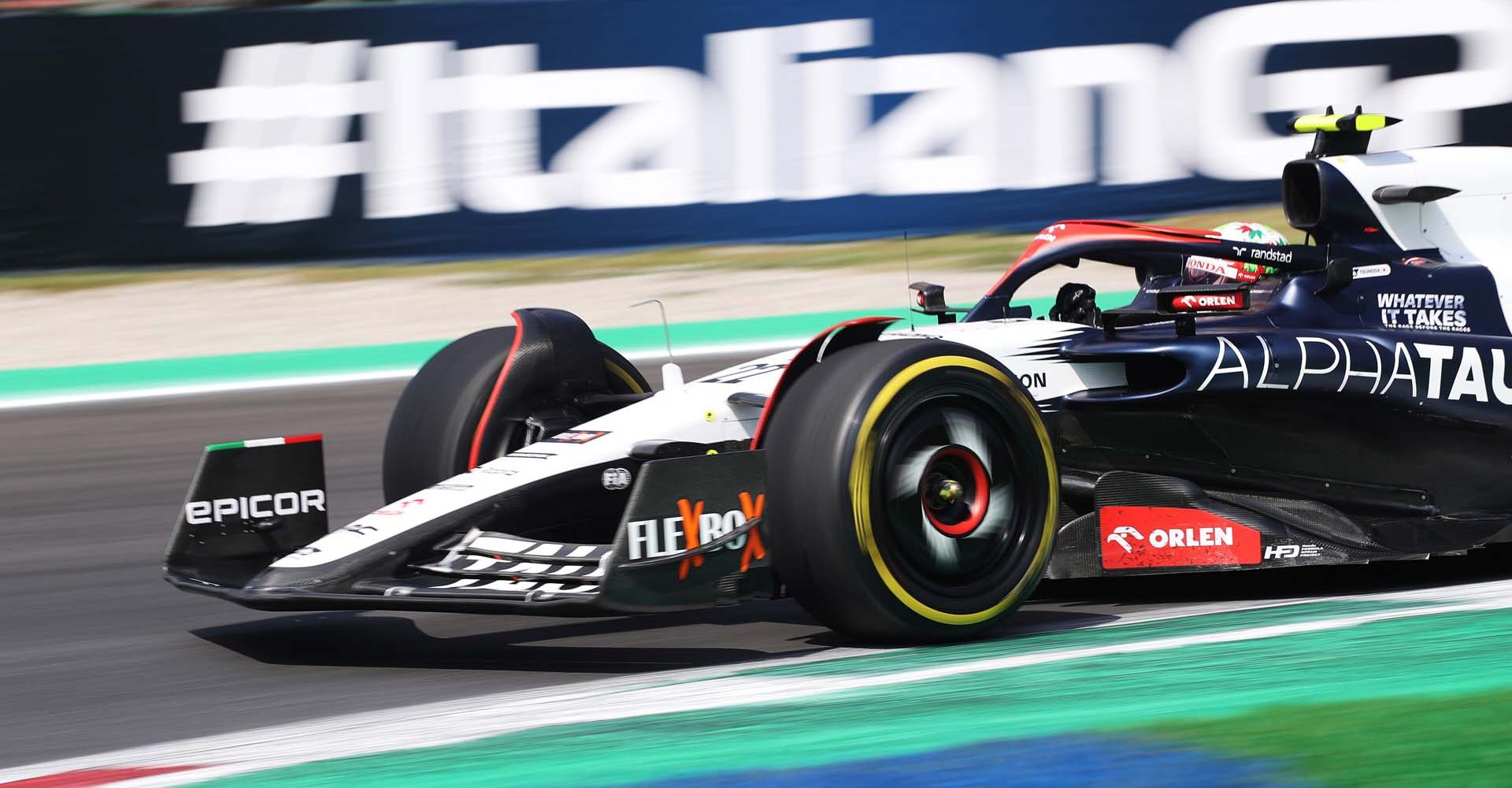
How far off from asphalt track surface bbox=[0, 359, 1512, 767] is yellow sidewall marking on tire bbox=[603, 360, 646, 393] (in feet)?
2.86

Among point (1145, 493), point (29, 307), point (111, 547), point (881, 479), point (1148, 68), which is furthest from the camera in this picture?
point (1148, 68)

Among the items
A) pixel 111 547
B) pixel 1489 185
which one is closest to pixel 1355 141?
pixel 1489 185

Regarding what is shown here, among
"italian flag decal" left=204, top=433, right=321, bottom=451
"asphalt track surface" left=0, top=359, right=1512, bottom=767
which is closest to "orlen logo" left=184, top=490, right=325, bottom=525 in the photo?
"italian flag decal" left=204, top=433, right=321, bottom=451

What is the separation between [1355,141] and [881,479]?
8.54 feet

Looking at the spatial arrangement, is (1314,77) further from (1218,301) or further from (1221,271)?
(1218,301)

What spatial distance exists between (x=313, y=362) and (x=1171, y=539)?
27.0ft

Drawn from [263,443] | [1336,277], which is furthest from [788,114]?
[263,443]

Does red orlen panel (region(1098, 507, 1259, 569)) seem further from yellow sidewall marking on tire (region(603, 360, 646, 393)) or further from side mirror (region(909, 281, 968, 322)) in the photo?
yellow sidewall marking on tire (region(603, 360, 646, 393))

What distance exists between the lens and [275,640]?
528cm

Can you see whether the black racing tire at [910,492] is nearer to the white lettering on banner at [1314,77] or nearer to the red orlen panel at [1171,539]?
the red orlen panel at [1171,539]

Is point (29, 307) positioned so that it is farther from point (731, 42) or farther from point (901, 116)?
point (901, 116)

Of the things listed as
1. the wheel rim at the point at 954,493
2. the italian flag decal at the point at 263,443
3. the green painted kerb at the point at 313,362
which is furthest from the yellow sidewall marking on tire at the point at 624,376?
the green painted kerb at the point at 313,362

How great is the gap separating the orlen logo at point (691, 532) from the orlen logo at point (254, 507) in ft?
3.82

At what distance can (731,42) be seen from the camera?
45.4ft
